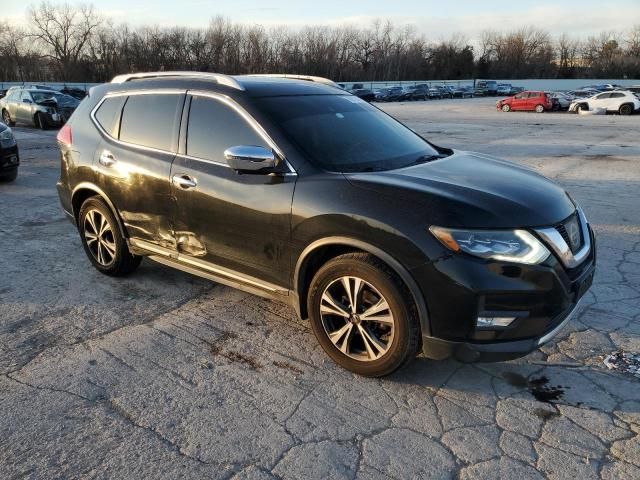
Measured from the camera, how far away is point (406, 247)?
2865mm

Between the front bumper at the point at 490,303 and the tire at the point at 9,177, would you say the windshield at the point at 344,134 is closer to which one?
the front bumper at the point at 490,303

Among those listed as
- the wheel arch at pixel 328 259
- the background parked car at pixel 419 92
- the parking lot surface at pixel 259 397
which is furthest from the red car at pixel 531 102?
the wheel arch at pixel 328 259

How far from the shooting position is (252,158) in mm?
3270

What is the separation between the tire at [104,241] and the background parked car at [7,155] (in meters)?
5.37

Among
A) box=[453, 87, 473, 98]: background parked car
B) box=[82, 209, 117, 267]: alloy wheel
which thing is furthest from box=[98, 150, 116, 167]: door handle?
box=[453, 87, 473, 98]: background parked car

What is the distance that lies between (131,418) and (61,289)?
90.4 inches

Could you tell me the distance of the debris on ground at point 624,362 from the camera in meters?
3.34

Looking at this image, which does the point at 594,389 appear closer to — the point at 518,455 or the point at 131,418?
the point at 518,455

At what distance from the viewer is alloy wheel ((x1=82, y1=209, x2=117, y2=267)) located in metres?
4.78

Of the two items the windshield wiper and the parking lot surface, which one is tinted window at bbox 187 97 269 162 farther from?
the parking lot surface

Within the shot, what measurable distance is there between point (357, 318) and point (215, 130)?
5.72 feet

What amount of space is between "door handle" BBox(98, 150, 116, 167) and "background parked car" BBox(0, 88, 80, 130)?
61.1 feet

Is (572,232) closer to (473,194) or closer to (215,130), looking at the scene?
(473,194)

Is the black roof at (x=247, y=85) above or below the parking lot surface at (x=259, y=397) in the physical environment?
above
